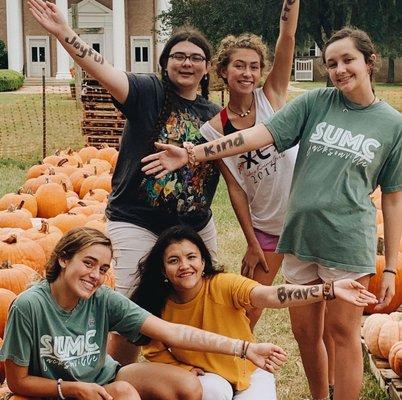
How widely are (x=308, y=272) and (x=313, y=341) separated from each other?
43cm

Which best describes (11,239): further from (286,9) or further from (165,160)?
(286,9)

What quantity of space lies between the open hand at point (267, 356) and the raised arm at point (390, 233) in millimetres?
629

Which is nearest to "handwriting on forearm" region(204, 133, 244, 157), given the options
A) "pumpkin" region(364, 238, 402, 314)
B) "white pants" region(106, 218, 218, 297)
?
"white pants" region(106, 218, 218, 297)

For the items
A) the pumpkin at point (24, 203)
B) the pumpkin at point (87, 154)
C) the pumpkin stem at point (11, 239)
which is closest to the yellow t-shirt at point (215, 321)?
the pumpkin stem at point (11, 239)

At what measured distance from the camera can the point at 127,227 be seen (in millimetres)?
3840

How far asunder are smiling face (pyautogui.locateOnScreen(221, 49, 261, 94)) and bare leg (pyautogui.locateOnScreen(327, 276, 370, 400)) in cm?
108

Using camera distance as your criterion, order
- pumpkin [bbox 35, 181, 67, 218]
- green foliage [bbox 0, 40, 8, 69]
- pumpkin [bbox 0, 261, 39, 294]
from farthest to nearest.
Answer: green foliage [bbox 0, 40, 8, 69], pumpkin [bbox 35, 181, 67, 218], pumpkin [bbox 0, 261, 39, 294]

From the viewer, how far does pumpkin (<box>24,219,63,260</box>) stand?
595 cm

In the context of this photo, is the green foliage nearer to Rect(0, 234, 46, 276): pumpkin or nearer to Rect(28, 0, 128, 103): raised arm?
Rect(0, 234, 46, 276): pumpkin

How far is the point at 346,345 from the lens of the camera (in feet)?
11.9

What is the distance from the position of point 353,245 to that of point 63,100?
22934 mm

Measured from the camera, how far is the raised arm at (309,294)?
129 inches

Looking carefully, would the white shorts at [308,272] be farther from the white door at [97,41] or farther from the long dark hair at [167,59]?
the white door at [97,41]

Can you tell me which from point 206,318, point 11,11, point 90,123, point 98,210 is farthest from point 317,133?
point 11,11
